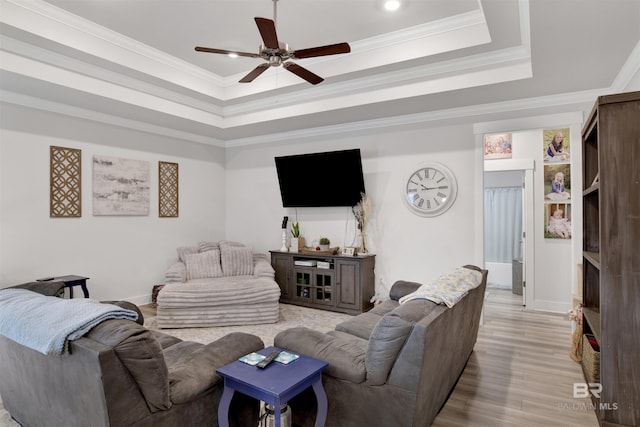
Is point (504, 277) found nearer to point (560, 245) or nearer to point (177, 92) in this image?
point (560, 245)

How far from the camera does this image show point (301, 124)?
A: 530 cm

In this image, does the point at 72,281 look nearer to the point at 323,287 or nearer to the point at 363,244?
the point at 323,287

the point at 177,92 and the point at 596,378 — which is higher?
the point at 177,92

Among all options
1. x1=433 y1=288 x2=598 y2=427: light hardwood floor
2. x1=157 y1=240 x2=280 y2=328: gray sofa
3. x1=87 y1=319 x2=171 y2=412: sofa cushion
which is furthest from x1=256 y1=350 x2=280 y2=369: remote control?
x1=157 y1=240 x2=280 y2=328: gray sofa

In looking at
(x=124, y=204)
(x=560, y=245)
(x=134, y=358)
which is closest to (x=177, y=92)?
(x=124, y=204)

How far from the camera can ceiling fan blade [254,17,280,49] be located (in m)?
2.35

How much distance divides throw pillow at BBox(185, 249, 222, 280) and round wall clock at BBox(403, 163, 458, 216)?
2.76 meters

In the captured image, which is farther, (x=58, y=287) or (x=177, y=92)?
(x=177, y=92)

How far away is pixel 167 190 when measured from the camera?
18.3 ft

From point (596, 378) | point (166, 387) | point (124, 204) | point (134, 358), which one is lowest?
point (596, 378)

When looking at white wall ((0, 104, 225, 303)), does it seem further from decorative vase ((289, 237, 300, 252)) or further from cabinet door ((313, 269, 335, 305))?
cabinet door ((313, 269, 335, 305))

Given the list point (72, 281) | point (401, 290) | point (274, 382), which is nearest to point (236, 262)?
point (72, 281)

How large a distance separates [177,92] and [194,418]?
413cm

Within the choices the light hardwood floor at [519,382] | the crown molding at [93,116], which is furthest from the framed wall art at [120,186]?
the light hardwood floor at [519,382]
